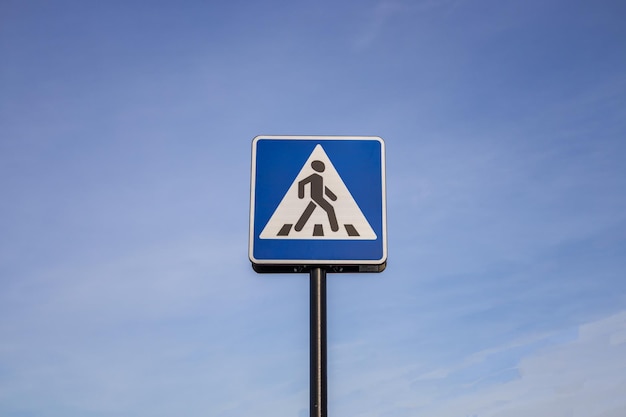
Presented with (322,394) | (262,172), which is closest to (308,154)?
(262,172)

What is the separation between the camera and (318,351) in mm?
2588

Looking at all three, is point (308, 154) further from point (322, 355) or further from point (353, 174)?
point (322, 355)

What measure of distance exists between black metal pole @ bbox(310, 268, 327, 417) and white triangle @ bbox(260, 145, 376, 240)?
11.6 inches

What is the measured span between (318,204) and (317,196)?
5 cm

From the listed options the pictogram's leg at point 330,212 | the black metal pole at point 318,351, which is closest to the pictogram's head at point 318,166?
the pictogram's leg at point 330,212

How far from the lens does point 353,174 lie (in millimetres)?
3146

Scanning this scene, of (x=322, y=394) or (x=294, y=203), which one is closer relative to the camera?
(x=322, y=394)

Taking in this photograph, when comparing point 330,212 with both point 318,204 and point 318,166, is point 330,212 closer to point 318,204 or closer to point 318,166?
point 318,204

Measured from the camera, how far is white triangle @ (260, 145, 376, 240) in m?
2.99

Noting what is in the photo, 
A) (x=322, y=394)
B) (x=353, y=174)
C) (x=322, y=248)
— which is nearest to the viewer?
(x=322, y=394)

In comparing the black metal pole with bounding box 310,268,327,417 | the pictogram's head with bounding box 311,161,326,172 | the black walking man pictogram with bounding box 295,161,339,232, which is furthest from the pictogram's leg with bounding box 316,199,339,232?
the black metal pole with bounding box 310,268,327,417

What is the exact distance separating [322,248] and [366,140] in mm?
664

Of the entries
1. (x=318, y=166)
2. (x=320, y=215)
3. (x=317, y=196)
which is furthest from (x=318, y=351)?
(x=318, y=166)

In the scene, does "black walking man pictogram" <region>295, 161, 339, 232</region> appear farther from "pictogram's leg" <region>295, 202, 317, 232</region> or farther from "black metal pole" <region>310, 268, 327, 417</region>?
"black metal pole" <region>310, 268, 327, 417</region>
